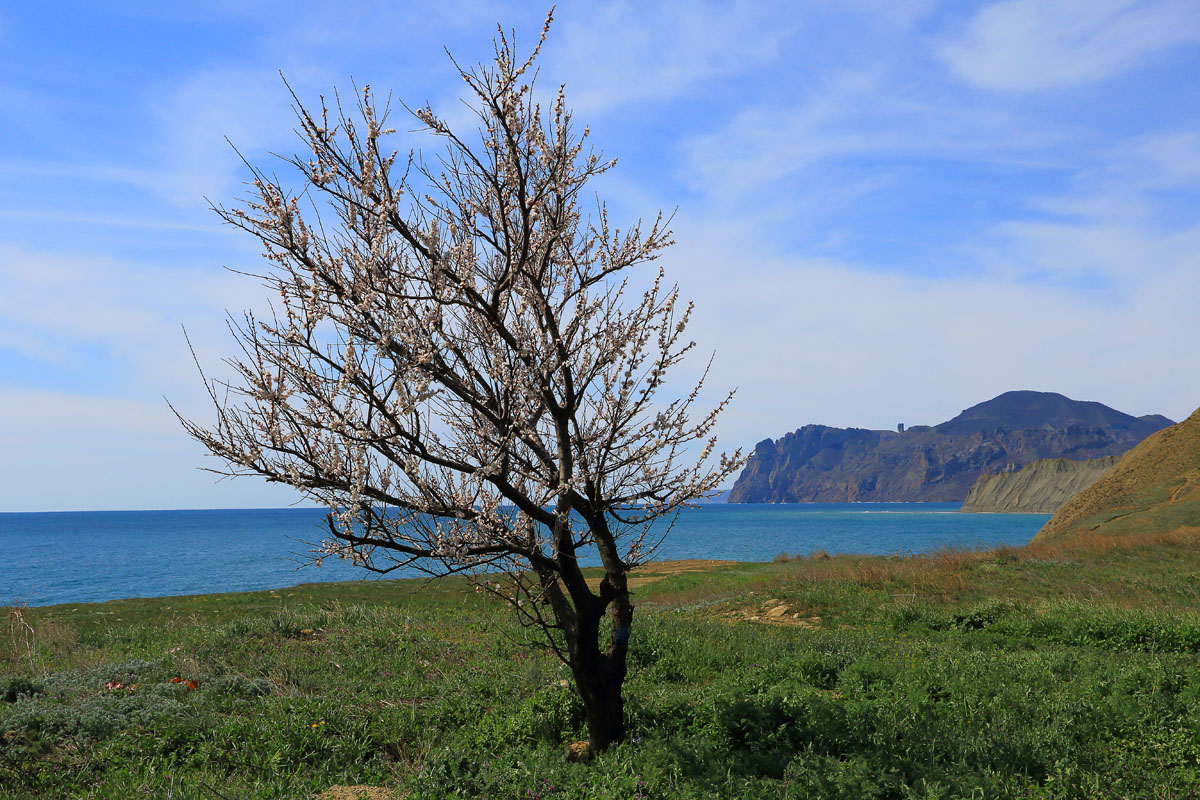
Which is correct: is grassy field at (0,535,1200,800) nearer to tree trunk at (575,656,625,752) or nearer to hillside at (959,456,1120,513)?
tree trunk at (575,656,625,752)

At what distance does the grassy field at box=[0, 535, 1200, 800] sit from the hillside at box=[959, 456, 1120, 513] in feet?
568

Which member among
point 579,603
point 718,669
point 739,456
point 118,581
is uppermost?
point 739,456

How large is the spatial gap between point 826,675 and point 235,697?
27.7ft

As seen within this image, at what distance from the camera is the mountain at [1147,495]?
3203 centimetres

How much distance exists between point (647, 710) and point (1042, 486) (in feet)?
665

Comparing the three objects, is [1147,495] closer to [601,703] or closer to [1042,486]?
[601,703]

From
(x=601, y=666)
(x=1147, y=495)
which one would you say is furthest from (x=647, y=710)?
(x=1147, y=495)

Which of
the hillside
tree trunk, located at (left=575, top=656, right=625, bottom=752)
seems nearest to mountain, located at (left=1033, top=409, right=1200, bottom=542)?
tree trunk, located at (left=575, top=656, right=625, bottom=752)

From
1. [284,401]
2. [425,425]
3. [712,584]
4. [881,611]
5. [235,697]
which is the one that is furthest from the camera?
[712,584]

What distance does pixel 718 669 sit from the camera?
11.4 metres

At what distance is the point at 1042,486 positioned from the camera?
176875mm

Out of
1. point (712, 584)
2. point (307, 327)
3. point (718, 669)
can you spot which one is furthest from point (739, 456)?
point (712, 584)

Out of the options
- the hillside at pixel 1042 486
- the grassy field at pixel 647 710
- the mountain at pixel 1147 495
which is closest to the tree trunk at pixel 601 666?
the grassy field at pixel 647 710

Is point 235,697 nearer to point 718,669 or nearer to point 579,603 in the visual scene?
point 579,603
